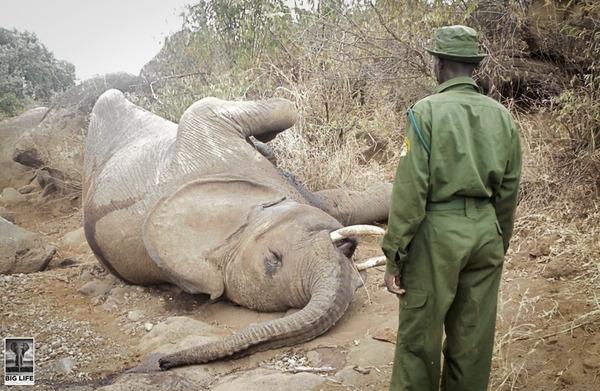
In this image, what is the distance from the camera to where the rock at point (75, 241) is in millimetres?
7801

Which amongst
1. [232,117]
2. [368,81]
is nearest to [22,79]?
[368,81]

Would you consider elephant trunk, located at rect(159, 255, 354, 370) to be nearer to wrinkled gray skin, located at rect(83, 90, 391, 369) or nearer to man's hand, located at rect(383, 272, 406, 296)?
wrinkled gray skin, located at rect(83, 90, 391, 369)

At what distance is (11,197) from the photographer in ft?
32.3

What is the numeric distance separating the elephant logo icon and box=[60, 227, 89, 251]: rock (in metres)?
3.20

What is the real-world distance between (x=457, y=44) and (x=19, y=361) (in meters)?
3.12

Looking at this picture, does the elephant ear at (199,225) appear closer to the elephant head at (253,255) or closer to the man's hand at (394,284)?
the elephant head at (253,255)

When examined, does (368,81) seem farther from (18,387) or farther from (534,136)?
(18,387)

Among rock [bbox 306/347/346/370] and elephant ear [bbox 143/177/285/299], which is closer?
rock [bbox 306/347/346/370]

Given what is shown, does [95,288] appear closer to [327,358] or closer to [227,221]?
[227,221]

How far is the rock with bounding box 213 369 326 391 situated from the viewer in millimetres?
3701

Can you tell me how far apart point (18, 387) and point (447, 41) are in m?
3.00

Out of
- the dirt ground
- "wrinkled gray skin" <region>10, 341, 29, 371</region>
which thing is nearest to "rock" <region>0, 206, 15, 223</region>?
the dirt ground

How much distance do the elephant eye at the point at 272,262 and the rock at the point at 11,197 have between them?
594 cm

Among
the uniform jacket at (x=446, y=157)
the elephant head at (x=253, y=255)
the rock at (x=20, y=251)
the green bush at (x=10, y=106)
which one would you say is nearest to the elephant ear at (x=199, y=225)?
the elephant head at (x=253, y=255)
